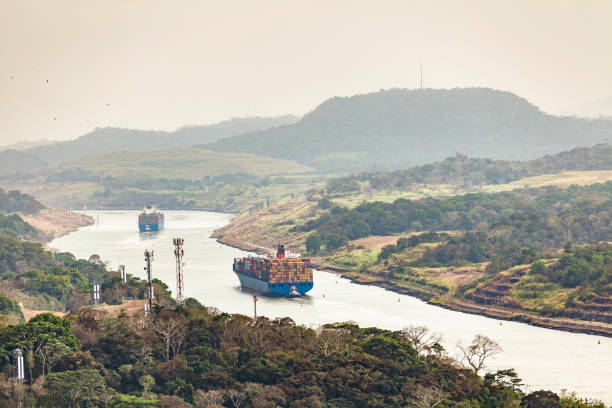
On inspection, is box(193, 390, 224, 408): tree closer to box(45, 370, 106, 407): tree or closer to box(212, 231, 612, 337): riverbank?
box(45, 370, 106, 407): tree

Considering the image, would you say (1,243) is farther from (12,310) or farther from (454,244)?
(454,244)

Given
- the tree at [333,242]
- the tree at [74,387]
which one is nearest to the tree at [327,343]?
the tree at [74,387]

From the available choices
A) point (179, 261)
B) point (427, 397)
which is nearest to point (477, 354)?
point (427, 397)

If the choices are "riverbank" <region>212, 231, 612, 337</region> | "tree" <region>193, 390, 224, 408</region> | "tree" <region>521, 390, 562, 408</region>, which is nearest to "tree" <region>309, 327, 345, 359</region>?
"tree" <region>193, 390, 224, 408</region>

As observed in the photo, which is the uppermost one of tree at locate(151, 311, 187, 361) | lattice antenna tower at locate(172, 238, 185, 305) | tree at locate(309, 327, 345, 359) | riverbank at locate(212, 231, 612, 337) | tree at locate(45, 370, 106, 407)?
lattice antenna tower at locate(172, 238, 185, 305)

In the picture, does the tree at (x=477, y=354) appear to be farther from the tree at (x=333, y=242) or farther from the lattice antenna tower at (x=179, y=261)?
the tree at (x=333, y=242)
